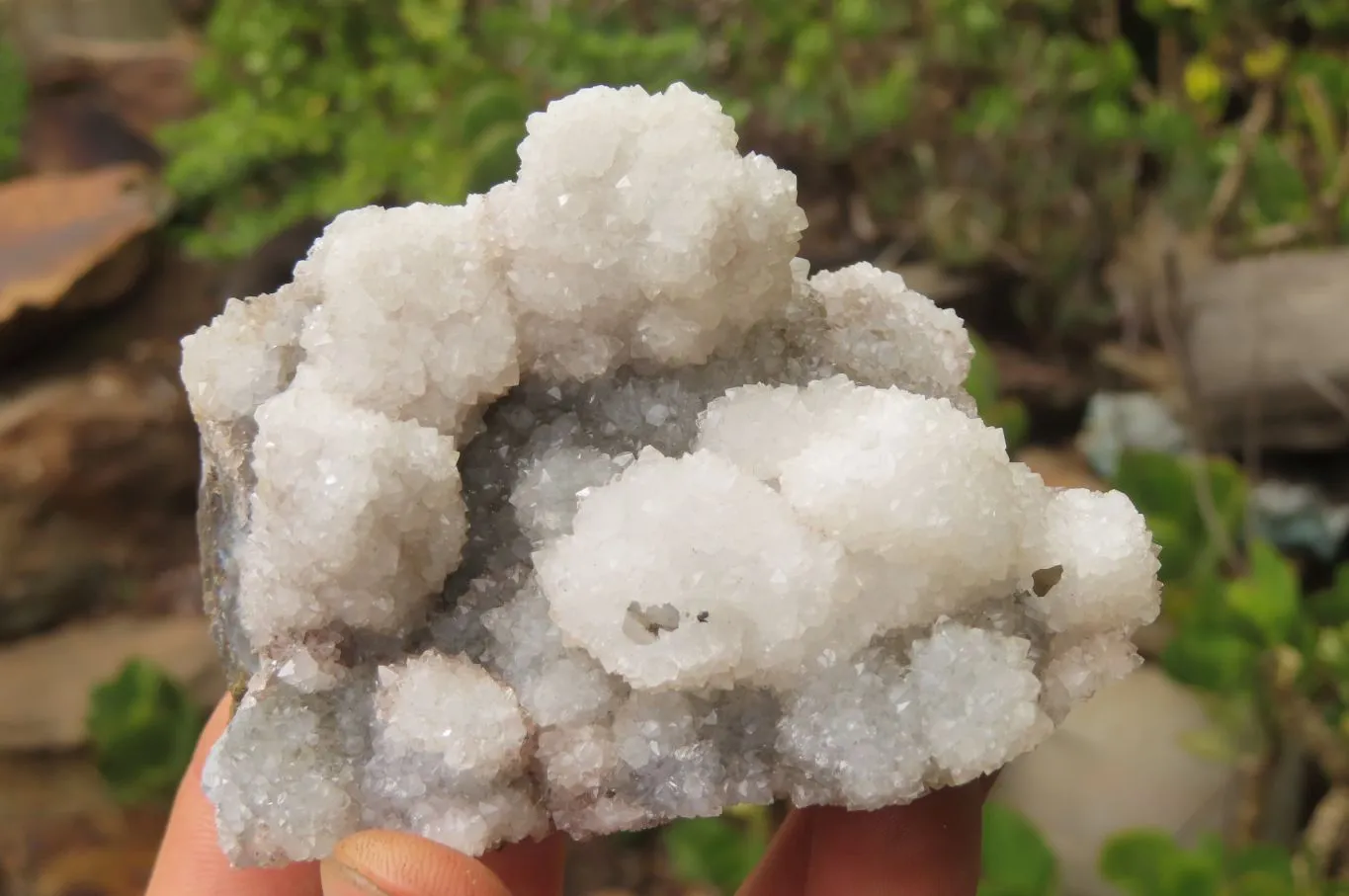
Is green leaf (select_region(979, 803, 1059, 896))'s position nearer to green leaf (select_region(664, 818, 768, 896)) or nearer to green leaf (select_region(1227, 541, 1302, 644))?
green leaf (select_region(664, 818, 768, 896))

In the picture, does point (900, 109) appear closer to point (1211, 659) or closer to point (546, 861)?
point (1211, 659)

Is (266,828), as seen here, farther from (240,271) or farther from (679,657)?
(240,271)

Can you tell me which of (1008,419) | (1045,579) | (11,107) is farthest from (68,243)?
(1045,579)

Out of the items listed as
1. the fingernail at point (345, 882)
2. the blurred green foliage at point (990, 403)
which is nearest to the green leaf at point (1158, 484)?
the blurred green foliage at point (990, 403)

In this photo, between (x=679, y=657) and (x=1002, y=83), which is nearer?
(x=679, y=657)

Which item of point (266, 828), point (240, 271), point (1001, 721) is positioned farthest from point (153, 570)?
point (1001, 721)

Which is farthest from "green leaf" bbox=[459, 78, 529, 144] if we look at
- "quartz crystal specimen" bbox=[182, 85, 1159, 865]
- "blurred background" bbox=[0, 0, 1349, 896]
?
"quartz crystal specimen" bbox=[182, 85, 1159, 865]

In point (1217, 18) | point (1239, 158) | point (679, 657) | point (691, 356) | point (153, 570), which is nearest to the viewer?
point (679, 657)
